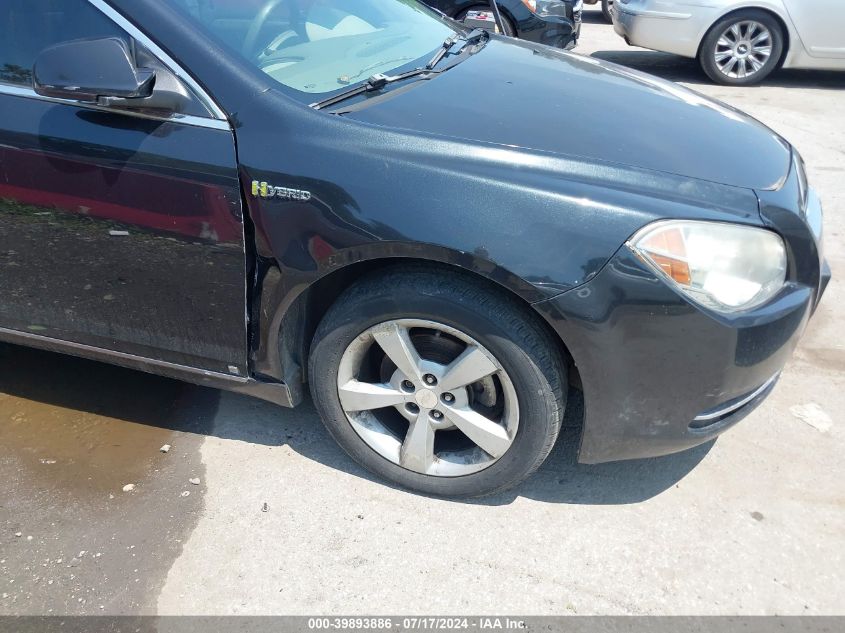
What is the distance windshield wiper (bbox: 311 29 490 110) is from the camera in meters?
2.26

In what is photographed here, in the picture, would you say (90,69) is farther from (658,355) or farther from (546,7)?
(546,7)

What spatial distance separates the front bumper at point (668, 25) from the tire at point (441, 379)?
670 cm

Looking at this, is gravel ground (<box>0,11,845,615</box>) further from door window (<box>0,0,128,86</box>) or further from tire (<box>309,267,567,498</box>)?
door window (<box>0,0,128,86</box>)

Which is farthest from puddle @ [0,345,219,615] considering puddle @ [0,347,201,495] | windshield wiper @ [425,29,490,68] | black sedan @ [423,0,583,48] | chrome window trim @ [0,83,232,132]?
black sedan @ [423,0,583,48]

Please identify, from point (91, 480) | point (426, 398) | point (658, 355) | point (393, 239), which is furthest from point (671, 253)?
point (91, 480)

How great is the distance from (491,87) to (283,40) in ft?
2.40

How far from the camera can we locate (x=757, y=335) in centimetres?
204

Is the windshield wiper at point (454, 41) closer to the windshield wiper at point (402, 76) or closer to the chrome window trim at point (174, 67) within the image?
the windshield wiper at point (402, 76)

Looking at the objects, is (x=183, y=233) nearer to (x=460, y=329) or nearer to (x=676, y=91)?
(x=460, y=329)

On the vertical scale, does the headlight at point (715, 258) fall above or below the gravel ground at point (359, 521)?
above

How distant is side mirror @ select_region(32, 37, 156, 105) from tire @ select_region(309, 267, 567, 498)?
863 millimetres

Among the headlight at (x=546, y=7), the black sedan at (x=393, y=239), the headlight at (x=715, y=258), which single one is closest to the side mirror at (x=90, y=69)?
the black sedan at (x=393, y=239)

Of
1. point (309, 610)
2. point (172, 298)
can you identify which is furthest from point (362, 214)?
point (309, 610)

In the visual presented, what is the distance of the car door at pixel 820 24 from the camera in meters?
7.22
